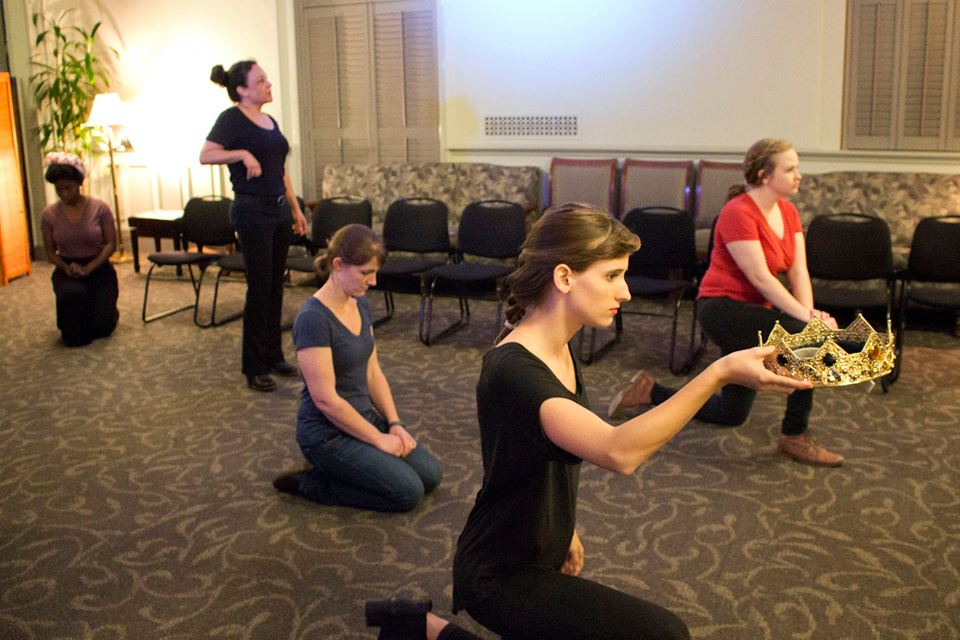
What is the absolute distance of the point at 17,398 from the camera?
17.1ft

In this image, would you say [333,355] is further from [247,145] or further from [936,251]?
[936,251]

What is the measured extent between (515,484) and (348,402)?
6.03 ft

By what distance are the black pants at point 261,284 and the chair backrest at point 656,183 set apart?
10.9 feet

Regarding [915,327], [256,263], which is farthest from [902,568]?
[915,327]

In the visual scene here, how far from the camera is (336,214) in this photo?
296 inches

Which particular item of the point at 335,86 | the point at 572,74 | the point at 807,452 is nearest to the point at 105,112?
the point at 335,86

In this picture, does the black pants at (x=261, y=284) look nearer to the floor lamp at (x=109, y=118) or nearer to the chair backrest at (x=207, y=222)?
the chair backrest at (x=207, y=222)

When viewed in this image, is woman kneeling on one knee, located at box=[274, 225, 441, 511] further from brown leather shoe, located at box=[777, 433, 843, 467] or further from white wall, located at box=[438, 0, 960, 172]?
white wall, located at box=[438, 0, 960, 172]

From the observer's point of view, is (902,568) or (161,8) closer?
(902,568)

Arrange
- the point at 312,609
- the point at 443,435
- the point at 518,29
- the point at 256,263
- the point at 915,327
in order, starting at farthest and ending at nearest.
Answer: the point at 518,29
the point at 915,327
the point at 256,263
the point at 443,435
the point at 312,609

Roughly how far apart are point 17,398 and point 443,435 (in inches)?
95.2

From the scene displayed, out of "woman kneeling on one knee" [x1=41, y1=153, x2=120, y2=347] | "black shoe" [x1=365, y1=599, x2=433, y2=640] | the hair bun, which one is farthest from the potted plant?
"black shoe" [x1=365, y1=599, x2=433, y2=640]

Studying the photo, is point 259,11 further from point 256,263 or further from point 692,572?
point 692,572

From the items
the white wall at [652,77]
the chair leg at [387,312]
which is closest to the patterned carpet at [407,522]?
the chair leg at [387,312]
